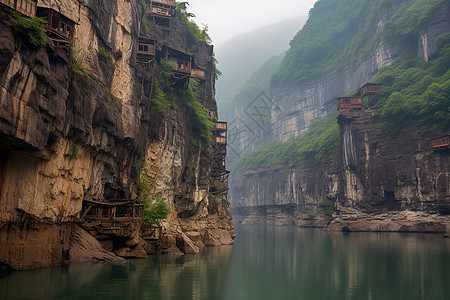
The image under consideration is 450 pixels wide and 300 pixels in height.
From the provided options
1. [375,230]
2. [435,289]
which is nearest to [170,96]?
[435,289]

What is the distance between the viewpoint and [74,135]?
67.5 ft

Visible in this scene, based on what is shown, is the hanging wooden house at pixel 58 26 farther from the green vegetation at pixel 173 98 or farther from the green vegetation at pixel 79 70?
the green vegetation at pixel 173 98

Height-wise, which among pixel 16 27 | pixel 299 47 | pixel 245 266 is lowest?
pixel 245 266

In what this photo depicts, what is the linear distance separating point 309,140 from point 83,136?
7440 cm

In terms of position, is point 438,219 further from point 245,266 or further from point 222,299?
point 222,299

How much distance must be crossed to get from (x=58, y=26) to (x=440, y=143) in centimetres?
4696

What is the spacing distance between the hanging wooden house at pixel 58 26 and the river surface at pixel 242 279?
36.7 feet

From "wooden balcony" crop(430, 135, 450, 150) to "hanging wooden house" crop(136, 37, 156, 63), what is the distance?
1493 inches

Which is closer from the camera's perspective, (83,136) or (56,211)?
(56,211)

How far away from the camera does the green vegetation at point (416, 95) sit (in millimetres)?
51531

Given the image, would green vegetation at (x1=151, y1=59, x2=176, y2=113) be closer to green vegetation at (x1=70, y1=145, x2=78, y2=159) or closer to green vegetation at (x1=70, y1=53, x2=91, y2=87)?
green vegetation at (x1=70, y1=53, x2=91, y2=87)

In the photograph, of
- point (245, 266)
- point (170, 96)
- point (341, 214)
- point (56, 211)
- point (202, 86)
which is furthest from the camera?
point (341, 214)

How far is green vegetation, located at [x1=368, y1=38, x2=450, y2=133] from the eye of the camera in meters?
51.5

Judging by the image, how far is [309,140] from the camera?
90250mm
